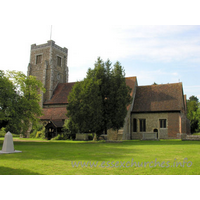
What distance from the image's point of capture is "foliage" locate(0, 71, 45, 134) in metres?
21.7

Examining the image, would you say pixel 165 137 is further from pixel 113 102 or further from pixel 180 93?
pixel 113 102

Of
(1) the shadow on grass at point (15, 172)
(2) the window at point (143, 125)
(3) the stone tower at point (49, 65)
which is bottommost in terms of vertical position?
(1) the shadow on grass at point (15, 172)

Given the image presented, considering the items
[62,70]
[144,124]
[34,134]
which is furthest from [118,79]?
[62,70]

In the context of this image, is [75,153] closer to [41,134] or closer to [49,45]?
[41,134]

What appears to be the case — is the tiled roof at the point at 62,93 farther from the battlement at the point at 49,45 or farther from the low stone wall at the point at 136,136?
the low stone wall at the point at 136,136

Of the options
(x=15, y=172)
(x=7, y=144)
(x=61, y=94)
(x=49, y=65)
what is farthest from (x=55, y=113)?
(x=15, y=172)

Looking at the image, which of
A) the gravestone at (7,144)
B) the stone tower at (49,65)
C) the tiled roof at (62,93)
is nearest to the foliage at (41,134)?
the tiled roof at (62,93)

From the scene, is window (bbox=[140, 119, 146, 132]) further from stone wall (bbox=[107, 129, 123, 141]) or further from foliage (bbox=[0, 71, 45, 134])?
foliage (bbox=[0, 71, 45, 134])

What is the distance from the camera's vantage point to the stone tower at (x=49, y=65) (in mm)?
45000

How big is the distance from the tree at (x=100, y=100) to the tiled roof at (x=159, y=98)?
30.4 feet

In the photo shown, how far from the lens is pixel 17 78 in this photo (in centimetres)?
2472

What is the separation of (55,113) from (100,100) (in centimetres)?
1617

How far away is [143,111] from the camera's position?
34781 mm

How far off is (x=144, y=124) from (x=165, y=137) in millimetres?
4010
